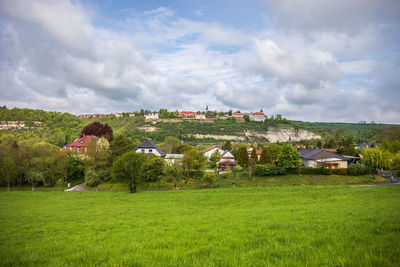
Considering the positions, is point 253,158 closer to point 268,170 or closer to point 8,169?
point 268,170

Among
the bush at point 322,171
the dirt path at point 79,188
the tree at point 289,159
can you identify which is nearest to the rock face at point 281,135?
the tree at point 289,159

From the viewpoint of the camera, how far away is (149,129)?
6078 inches

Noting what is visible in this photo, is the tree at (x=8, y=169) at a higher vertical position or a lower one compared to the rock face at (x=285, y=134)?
lower

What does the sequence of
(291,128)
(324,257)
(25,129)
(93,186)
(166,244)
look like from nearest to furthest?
(324,257), (166,244), (93,186), (25,129), (291,128)

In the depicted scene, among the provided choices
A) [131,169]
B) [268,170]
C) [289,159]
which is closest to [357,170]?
[289,159]

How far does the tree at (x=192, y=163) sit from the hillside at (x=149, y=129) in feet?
229

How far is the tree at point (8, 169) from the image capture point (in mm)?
39550

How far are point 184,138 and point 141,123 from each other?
46751 millimetres

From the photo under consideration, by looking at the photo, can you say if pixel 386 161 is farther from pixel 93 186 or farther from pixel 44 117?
pixel 44 117

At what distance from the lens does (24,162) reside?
43.2m

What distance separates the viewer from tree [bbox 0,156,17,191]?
39.5 metres

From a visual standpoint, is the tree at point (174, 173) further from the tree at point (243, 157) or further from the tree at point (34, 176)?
the tree at point (34, 176)

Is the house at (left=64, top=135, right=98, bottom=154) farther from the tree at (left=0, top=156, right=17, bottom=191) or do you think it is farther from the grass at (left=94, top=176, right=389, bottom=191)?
the grass at (left=94, top=176, right=389, bottom=191)

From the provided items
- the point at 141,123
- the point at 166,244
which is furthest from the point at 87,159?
the point at 141,123
